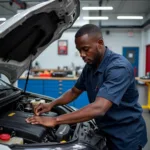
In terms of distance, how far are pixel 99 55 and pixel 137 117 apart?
1.84 ft

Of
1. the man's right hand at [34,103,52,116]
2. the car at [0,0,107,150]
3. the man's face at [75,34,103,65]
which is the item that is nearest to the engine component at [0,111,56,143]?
the car at [0,0,107,150]

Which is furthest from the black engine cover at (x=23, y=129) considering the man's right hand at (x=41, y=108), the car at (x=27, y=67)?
the man's right hand at (x=41, y=108)

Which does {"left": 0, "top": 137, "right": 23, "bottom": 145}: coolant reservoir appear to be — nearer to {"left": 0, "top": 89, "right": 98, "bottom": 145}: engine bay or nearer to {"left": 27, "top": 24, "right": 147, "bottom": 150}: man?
{"left": 0, "top": 89, "right": 98, "bottom": 145}: engine bay

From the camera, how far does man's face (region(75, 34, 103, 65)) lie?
1513 millimetres

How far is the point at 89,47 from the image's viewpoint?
4.96 ft

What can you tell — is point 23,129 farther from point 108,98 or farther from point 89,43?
point 89,43

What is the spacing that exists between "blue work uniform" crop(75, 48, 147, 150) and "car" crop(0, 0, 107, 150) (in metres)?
0.12

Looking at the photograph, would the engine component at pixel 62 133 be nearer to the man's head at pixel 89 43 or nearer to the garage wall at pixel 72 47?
the man's head at pixel 89 43

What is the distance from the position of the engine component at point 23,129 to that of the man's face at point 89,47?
0.58 meters

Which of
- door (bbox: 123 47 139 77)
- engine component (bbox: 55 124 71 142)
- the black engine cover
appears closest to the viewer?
the black engine cover

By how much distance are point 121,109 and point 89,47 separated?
524 mm

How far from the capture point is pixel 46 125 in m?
1.50

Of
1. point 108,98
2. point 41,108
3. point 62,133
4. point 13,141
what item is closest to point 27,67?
point 41,108

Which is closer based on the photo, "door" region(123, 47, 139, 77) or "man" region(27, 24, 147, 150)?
"man" region(27, 24, 147, 150)
